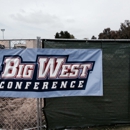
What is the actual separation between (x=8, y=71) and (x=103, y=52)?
6.94ft

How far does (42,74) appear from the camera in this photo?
4.27 m

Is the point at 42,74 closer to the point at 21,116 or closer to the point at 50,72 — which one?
the point at 50,72

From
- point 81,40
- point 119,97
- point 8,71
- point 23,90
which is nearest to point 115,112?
point 119,97

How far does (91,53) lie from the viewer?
4500 mm

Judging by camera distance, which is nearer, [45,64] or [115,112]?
[45,64]

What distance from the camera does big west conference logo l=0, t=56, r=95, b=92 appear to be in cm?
420

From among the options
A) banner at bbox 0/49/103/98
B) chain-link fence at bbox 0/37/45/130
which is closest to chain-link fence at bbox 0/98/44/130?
chain-link fence at bbox 0/37/45/130

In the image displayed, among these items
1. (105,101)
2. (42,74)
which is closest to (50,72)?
(42,74)

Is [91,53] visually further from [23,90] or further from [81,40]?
[23,90]

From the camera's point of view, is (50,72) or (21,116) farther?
(21,116)

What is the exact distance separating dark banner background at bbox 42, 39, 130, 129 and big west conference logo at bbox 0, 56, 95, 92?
0.36 metres

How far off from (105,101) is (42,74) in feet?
5.27

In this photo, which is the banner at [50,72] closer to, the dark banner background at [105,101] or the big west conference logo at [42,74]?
the big west conference logo at [42,74]

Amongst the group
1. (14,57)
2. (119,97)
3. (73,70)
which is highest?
(14,57)
